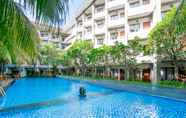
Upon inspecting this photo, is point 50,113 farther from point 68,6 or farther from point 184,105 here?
point 68,6

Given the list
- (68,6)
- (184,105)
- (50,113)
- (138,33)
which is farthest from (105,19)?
(68,6)

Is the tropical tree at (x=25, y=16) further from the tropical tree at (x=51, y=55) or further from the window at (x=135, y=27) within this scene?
the tropical tree at (x=51, y=55)

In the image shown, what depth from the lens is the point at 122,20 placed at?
115 feet

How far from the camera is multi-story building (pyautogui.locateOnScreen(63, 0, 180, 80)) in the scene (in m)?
30.0

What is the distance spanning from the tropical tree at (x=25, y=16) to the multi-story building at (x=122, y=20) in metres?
22.8

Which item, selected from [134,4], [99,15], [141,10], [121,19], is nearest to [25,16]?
[141,10]

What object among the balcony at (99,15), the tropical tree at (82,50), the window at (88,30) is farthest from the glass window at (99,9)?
the tropical tree at (82,50)

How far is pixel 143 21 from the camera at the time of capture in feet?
104

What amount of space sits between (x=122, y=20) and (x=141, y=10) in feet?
12.5

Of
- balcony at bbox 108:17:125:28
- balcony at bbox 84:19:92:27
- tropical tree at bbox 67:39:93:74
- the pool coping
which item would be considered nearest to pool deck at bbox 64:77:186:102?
the pool coping

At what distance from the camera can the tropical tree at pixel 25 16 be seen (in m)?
3.42

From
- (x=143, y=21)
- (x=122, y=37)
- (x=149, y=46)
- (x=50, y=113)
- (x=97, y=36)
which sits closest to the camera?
(x=50, y=113)

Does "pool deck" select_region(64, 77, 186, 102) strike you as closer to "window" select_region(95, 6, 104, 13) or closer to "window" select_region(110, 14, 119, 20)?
"window" select_region(110, 14, 119, 20)

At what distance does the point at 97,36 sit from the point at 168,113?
28.5 metres
